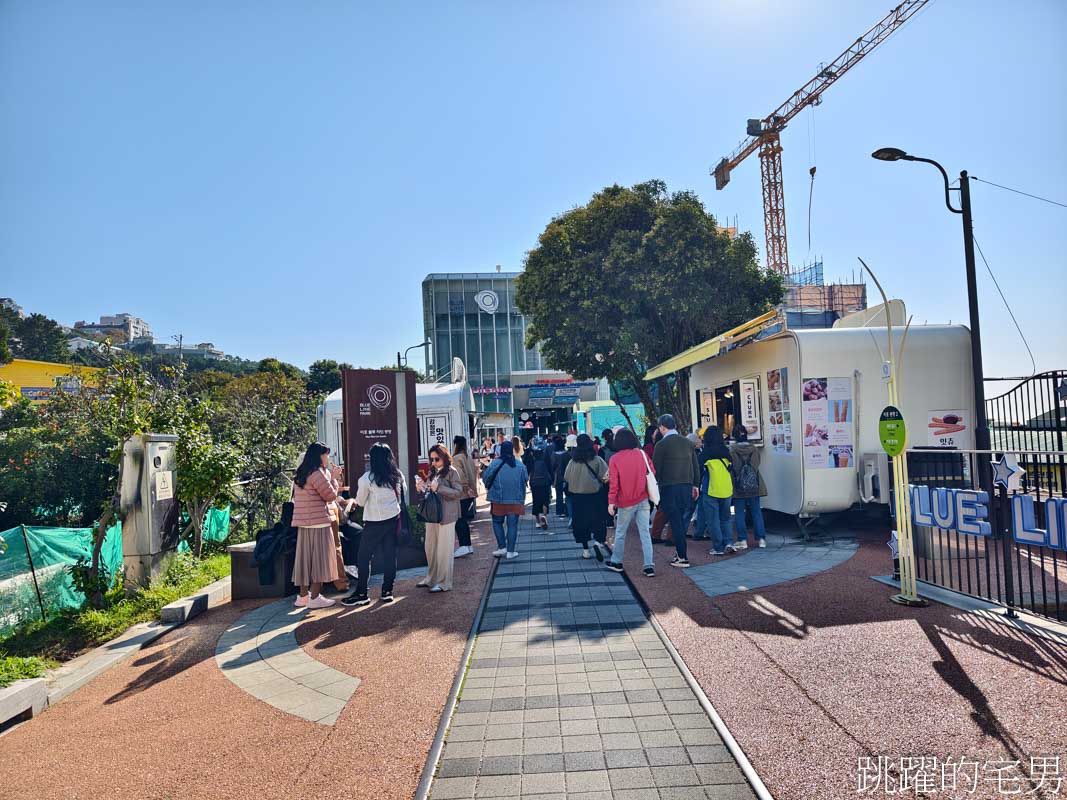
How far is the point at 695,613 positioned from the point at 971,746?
9.33 feet

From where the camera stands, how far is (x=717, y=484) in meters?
8.88

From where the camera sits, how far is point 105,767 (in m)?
3.86

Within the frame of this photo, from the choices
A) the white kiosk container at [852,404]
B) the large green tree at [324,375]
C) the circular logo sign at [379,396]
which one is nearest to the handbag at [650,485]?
the white kiosk container at [852,404]

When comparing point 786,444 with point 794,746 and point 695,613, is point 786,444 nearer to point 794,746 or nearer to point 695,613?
point 695,613

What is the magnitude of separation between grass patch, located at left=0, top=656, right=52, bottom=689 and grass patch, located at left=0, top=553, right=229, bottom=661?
1.62 ft

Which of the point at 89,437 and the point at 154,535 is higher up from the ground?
the point at 89,437

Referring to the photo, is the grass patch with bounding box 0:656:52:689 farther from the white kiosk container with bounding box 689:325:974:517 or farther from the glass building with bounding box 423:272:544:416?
the glass building with bounding box 423:272:544:416

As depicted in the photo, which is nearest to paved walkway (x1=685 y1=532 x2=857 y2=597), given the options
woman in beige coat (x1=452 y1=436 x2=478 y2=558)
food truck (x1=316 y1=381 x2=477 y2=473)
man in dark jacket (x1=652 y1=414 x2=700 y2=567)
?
man in dark jacket (x1=652 y1=414 x2=700 y2=567)

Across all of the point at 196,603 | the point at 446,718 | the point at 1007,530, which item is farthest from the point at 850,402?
the point at 196,603

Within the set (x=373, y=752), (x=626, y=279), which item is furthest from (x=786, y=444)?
(x=626, y=279)

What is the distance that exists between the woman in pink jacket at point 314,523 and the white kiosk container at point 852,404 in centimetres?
617

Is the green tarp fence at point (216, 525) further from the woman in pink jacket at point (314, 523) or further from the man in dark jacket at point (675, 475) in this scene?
the man in dark jacket at point (675, 475)

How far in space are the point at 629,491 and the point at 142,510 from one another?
552cm

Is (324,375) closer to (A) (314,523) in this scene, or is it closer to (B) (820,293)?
(B) (820,293)
